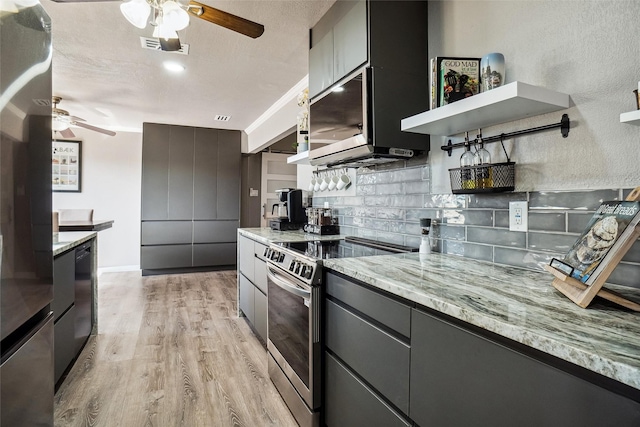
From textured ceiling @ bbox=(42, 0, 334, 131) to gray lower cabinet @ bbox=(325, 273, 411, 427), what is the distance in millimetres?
1905

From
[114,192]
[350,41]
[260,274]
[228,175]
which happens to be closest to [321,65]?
[350,41]

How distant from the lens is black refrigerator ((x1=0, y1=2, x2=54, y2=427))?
35.3 inches

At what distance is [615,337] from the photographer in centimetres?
68

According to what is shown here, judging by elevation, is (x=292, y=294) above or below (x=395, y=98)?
below

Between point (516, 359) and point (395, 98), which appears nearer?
point (516, 359)

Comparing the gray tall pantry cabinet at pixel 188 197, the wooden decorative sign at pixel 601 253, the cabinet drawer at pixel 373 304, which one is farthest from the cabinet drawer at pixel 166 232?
the wooden decorative sign at pixel 601 253

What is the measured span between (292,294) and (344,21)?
1629 mm

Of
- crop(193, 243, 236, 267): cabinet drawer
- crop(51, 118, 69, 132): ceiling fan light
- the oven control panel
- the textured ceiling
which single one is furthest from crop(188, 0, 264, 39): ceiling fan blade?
crop(193, 243, 236, 267): cabinet drawer

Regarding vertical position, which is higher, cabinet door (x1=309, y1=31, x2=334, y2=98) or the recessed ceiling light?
the recessed ceiling light

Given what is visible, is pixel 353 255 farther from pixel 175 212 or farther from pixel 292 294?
pixel 175 212

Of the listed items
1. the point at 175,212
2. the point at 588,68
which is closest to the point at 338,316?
the point at 588,68

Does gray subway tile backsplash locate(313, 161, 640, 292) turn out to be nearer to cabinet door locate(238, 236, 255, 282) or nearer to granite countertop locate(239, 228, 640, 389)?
granite countertop locate(239, 228, 640, 389)

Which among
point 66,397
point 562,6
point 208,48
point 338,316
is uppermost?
point 208,48

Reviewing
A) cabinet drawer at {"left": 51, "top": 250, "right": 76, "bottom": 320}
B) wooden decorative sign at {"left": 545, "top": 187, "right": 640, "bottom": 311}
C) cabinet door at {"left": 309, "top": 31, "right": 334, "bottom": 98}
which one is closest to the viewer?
wooden decorative sign at {"left": 545, "top": 187, "right": 640, "bottom": 311}
